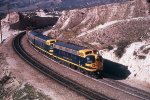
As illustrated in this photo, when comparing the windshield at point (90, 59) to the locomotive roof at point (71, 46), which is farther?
the locomotive roof at point (71, 46)

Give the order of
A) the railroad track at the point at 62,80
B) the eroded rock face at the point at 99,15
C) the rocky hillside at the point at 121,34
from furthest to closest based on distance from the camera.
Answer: the eroded rock face at the point at 99,15
the rocky hillside at the point at 121,34
the railroad track at the point at 62,80

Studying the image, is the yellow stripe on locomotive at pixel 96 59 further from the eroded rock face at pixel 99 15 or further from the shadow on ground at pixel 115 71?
the eroded rock face at pixel 99 15

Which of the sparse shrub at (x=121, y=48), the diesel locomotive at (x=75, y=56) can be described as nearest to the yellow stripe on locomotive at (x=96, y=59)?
the diesel locomotive at (x=75, y=56)

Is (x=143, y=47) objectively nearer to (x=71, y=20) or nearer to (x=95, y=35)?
(x=95, y=35)

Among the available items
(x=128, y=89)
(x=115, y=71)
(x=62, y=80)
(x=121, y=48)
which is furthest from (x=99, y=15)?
(x=128, y=89)

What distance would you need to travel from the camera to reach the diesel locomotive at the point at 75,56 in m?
44.0

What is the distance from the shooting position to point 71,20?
88.6 metres

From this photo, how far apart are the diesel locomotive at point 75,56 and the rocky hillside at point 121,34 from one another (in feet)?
16.0

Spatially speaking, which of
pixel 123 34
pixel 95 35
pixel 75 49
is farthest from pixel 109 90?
pixel 95 35

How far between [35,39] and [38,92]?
96.8 ft

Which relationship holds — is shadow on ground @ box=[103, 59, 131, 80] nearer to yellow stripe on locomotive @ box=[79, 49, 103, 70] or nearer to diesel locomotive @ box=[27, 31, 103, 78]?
yellow stripe on locomotive @ box=[79, 49, 103, 70]

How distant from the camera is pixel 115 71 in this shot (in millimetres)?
47844

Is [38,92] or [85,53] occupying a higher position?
[85,53]

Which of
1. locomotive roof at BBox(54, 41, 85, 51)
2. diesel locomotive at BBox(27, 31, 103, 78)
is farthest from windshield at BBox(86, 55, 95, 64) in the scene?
locomotive roof at BBox(54, 41, 85, 51)
